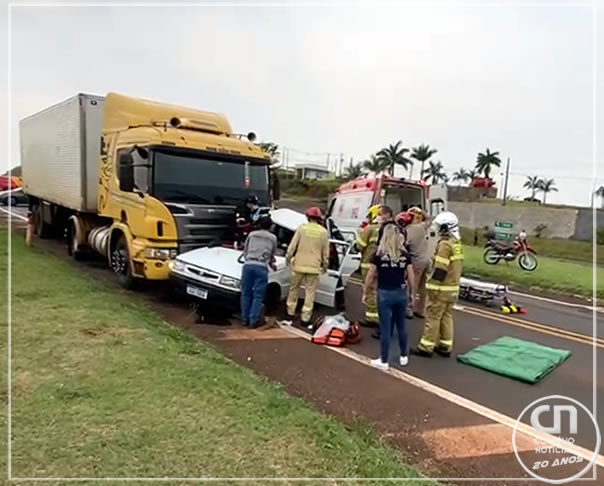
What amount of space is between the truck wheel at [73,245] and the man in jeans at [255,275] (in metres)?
6.80

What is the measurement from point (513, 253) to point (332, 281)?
33.1 feet

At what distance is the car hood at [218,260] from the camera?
7410mm

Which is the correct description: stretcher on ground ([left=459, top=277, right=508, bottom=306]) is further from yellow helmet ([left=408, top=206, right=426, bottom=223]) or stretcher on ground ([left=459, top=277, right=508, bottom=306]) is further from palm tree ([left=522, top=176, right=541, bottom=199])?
palm tree ([left=522, top=176, right=541, bottom=199])

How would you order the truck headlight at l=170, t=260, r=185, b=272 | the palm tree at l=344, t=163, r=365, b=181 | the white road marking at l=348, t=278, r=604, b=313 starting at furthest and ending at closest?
the palm tree at l=344, t=163, r=365, b=181
the white road marking at l=348, t=278, r=604, b=313
the truck headlight at l=170, t=260, r=185, b=272

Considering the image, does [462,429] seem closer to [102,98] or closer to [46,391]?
[46,391]

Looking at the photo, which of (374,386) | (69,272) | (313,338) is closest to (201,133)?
(69,272)

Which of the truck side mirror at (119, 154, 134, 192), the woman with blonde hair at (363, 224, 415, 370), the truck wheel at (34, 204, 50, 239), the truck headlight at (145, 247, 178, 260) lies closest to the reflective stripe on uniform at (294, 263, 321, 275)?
the woman with blonde hair at (363, 224, 415, 370)

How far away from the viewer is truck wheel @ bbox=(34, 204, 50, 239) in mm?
16359

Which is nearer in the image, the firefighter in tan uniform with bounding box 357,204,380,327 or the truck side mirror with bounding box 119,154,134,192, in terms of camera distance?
the firefighter in tan uniform with bounding box 357,204,380,327

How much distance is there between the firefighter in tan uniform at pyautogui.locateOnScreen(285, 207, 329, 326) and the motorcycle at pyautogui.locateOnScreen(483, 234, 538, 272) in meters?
10.2

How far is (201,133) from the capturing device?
940 centimetres

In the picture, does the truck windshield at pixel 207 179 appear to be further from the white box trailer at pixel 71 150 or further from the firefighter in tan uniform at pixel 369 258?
the white box trailer at pixel 71 150

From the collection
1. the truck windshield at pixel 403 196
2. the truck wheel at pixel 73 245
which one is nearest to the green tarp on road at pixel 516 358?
the truck windshield at pixel 403 196

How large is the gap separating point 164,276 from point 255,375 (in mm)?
3831
